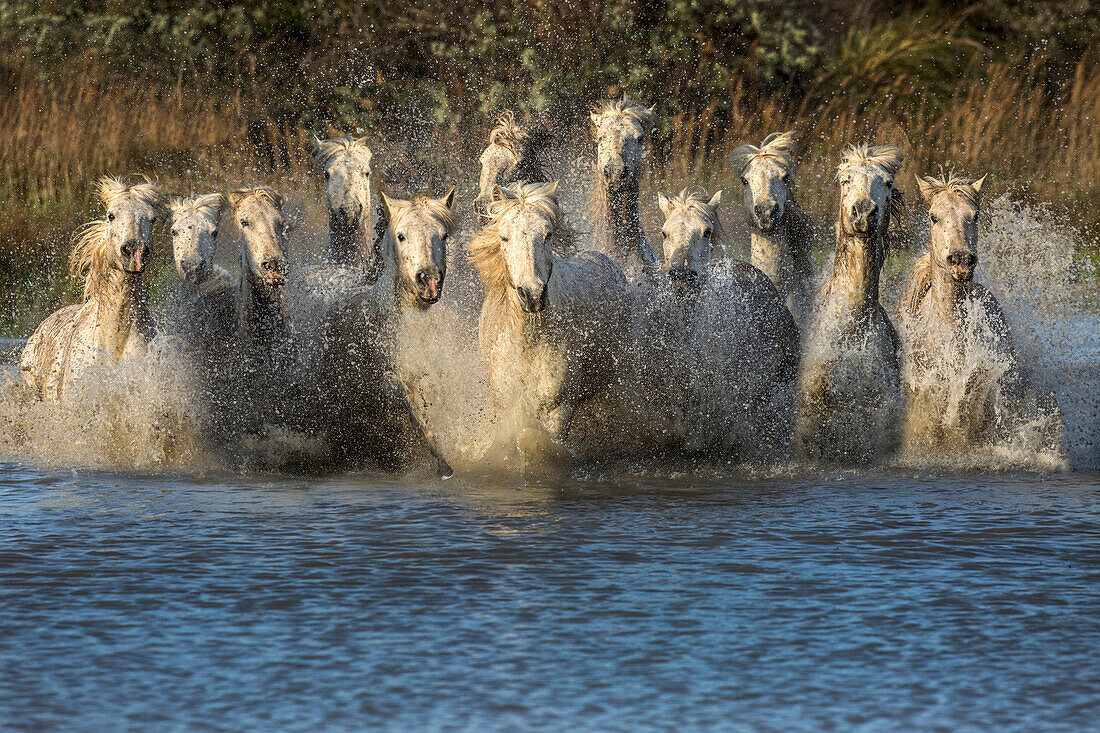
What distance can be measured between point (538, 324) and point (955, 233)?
243cm

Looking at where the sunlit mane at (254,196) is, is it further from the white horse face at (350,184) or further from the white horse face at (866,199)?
the white horse face at (866,199)

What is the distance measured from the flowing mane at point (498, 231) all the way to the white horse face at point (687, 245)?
79cm

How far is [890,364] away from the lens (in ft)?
29.4

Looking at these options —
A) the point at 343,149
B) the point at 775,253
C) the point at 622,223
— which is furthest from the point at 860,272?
the point at 343,149

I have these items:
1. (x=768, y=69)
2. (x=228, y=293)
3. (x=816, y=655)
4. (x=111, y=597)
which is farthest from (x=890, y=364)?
(x=768, y=69)

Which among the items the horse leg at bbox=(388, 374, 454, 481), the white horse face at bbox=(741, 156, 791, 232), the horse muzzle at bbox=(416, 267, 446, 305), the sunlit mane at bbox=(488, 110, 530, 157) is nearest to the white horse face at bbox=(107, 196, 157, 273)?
the horse leg at bbox=(388, 374, 454, 481)

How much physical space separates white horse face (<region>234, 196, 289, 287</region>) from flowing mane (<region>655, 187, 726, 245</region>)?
6.69 ft

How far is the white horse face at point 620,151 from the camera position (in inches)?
377

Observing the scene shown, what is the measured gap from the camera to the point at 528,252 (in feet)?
24.8

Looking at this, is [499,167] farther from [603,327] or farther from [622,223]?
[603,327]

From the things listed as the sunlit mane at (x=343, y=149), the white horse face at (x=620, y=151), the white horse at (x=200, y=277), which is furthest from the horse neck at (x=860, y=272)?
the white horse at (x=200, y=277)

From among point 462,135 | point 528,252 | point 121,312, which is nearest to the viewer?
point 528,252

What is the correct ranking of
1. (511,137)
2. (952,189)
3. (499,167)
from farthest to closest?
(511,137)
(499,167)
(952,189)

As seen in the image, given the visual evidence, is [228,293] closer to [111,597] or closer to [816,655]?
[111,597]
